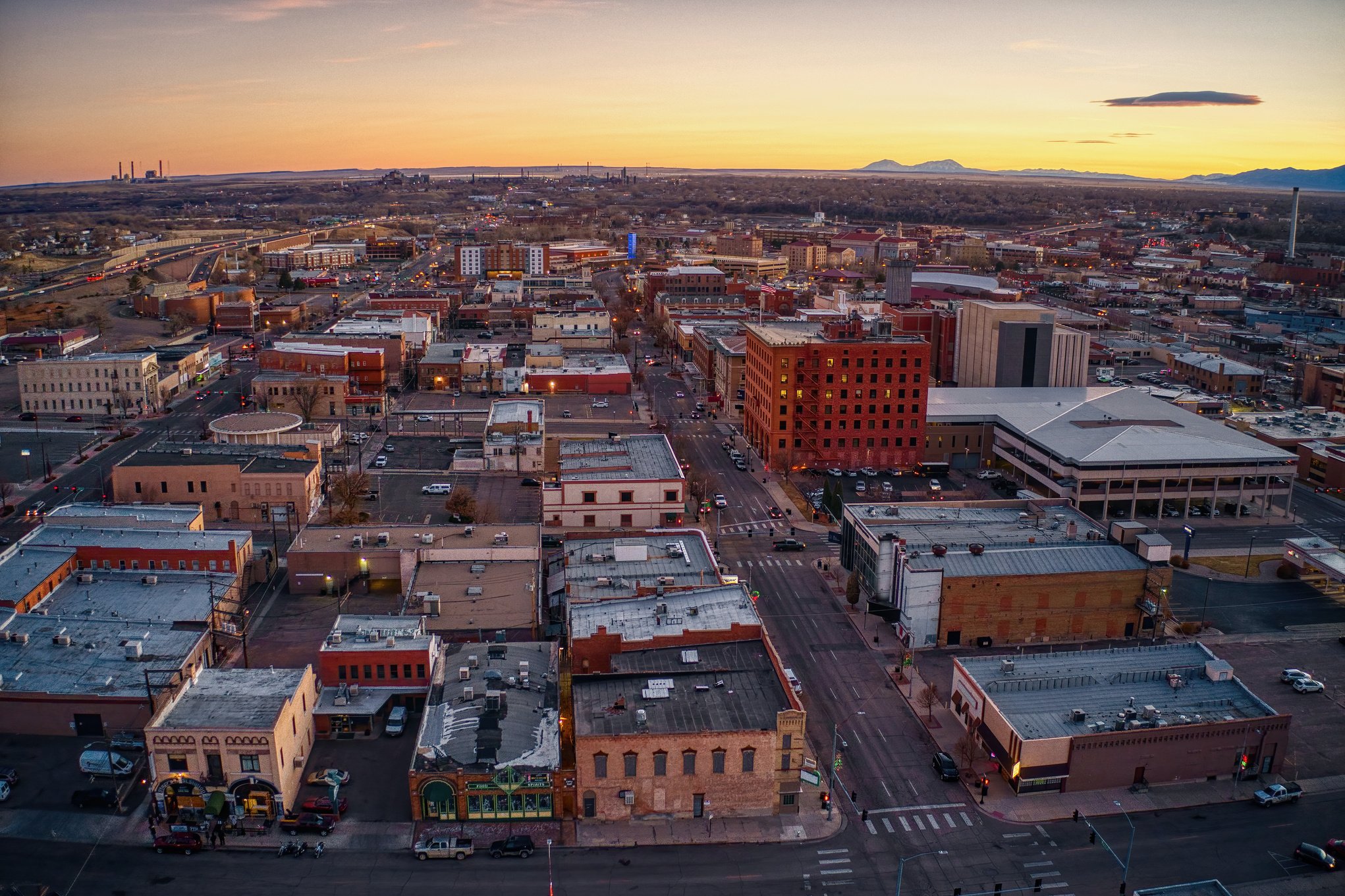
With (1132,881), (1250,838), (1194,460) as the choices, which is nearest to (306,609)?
(1132,881)

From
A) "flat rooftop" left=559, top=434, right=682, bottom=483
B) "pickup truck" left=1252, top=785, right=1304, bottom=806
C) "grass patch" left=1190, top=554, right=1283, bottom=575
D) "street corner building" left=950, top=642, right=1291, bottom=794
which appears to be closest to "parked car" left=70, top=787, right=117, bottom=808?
"flat rooftop" left=559, top=434, right=682, bottom=483

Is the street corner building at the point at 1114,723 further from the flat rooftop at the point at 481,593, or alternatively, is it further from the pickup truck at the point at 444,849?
the flat rooftop at the point at 481,593

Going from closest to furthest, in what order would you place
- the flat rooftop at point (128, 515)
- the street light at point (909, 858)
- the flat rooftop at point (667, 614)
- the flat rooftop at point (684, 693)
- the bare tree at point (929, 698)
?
the street light at point (909, 858) → the flat rooftop at point (684, 693) → the bare tree at point (929, 698) → the flat rooftop at point (667, 614) → the flat rooftop at point (128, 515)

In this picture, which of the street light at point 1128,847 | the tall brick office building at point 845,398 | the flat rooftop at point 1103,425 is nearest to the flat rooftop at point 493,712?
the street light at point 1128,847

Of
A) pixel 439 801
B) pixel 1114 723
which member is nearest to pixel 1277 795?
pixel 1114 723

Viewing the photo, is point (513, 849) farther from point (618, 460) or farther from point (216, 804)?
point (618, 460)

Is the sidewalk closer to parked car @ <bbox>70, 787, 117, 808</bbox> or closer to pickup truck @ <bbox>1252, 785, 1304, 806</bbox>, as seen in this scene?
pickup truck @ <bbox>1252, 785, 1304, 806</bbox>
